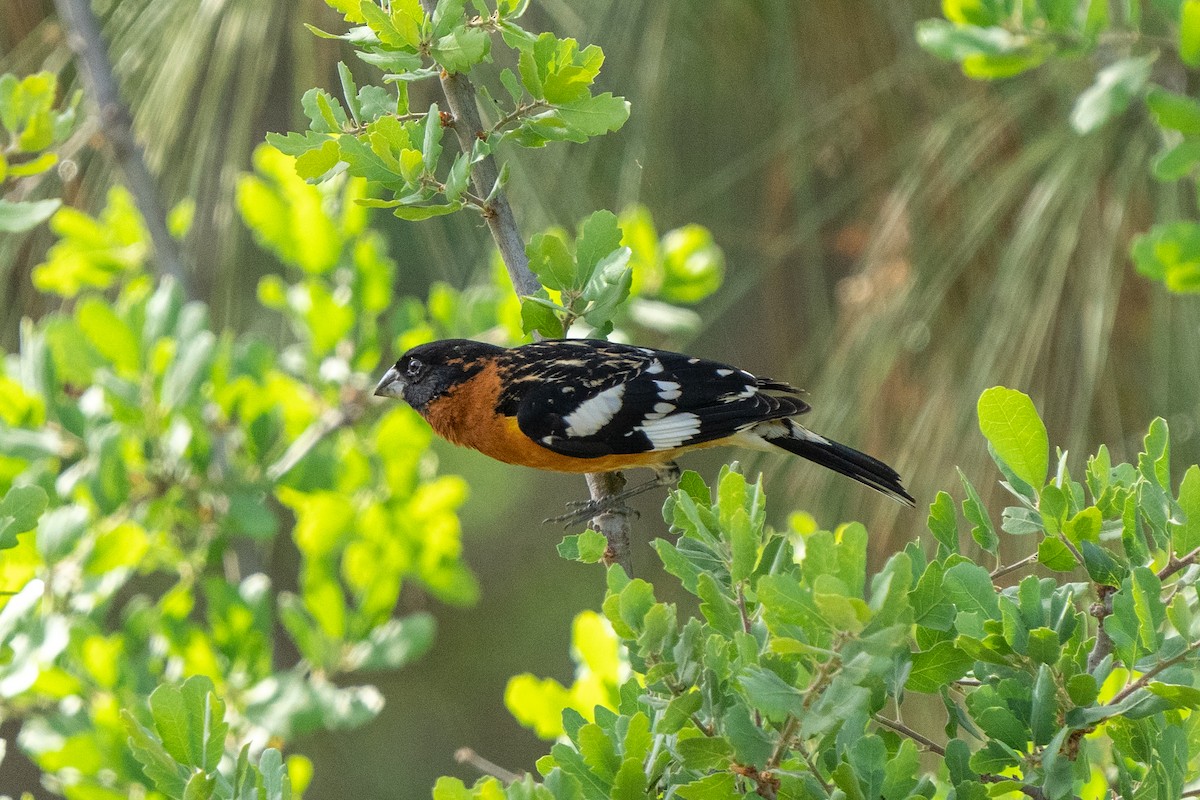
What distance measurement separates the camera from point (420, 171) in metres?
1.69

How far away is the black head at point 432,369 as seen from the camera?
2730 mm

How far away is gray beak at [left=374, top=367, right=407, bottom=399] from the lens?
2.82 meters

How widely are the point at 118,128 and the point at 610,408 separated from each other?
64.1 inches

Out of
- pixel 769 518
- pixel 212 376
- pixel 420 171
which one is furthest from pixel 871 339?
pixel 420 171

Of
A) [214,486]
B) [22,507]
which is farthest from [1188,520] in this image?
[214,486]

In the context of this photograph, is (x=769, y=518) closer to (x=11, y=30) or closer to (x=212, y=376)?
(x=212, y=376)

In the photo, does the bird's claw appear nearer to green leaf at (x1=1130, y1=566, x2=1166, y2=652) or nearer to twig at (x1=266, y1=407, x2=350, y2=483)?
twig at (x1=266, y1=407, x2=350, y2=483)

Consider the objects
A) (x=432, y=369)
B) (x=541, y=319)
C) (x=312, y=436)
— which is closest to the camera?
→ (x=541, y=319)

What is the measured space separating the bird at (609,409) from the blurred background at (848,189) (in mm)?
589

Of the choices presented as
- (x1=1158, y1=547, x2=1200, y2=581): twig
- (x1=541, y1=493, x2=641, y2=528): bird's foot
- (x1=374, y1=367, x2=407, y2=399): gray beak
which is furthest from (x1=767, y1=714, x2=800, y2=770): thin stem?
(x1=374, y1=367, x2=407, y2=399): gray beak

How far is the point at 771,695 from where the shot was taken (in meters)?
1.19

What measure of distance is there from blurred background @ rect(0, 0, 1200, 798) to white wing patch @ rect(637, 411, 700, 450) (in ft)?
2.64

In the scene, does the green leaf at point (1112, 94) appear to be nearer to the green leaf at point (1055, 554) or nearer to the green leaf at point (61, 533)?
the green leaf at point (1055, 554)

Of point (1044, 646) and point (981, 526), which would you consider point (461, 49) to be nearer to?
point (981, 526)
